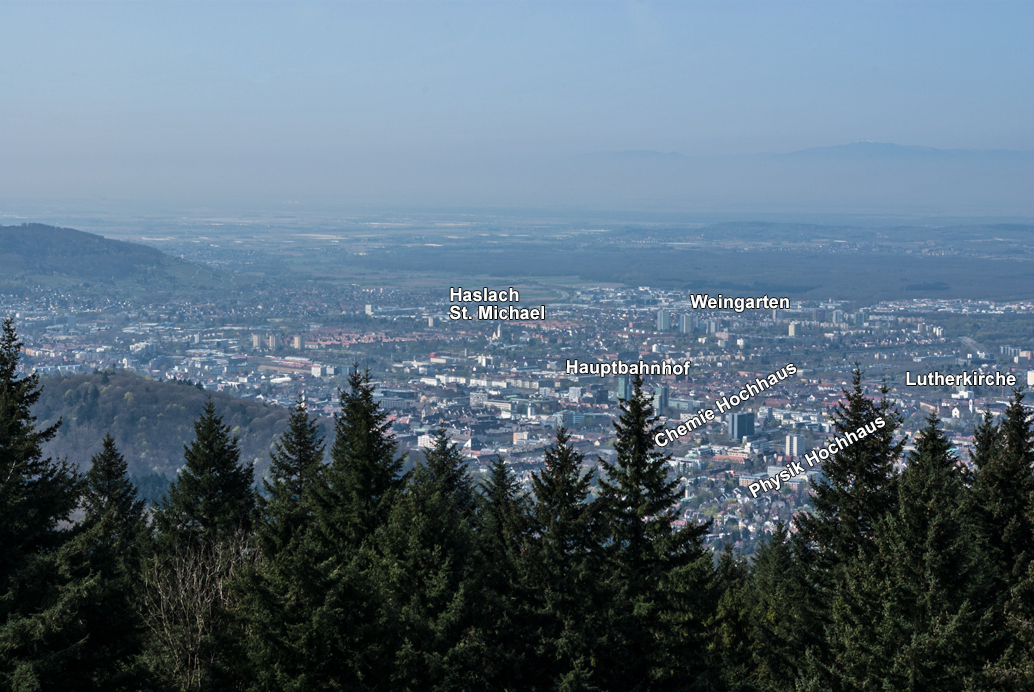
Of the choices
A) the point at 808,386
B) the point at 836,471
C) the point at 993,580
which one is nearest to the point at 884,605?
the point at 993,580

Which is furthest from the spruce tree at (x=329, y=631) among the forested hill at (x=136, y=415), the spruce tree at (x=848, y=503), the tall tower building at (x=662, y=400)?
the tall tower building at (x=662, y=400)

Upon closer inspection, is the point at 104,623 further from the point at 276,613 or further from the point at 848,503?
the point at 848,503

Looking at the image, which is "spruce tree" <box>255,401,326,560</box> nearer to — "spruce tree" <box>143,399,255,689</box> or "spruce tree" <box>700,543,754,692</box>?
"spruce tree" <box>143,399,255,689</box>

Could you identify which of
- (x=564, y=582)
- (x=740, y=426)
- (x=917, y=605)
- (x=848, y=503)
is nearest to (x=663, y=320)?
(x=740, y=426)

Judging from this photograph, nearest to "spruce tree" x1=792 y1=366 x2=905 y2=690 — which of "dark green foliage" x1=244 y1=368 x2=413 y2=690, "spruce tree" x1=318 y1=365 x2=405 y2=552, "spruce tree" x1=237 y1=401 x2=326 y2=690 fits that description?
"spruce tree" x1=318 y1=365 x2=405 y2=552

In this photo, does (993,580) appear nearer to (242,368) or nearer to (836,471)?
(836,471)
